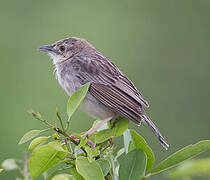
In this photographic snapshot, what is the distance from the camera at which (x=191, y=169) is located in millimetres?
3320

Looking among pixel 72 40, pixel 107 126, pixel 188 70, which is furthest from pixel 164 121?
pixel 107 126

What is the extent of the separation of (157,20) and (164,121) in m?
3.03

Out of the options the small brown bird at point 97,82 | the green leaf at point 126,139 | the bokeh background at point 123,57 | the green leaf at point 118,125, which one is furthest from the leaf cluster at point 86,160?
the bokeh background at point 123,57

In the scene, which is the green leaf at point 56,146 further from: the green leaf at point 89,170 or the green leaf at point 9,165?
the green leaf at point 9,165

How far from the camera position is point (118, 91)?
5.08 m

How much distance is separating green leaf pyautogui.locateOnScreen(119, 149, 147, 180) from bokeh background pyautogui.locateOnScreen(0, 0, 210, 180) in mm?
5007

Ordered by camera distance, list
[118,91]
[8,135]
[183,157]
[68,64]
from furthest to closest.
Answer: [8,135] → [68,64] → [118,91] → [183,157]

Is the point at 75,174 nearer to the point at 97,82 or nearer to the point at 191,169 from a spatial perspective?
the point at 191,169

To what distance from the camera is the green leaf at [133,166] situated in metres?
3.24

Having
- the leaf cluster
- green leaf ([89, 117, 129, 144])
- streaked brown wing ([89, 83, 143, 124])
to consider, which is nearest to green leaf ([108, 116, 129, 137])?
green leaf ([89, 117, 129, 144])

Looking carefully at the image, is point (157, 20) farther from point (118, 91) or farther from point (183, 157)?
point (183, 157)

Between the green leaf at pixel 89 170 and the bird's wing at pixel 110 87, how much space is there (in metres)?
1.31

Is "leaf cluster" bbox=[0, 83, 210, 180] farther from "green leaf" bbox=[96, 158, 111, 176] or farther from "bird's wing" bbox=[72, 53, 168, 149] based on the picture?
"bird's wing" bbox=[72, 53, 168, 149]

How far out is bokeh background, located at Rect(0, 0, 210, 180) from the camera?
9.03 metres
